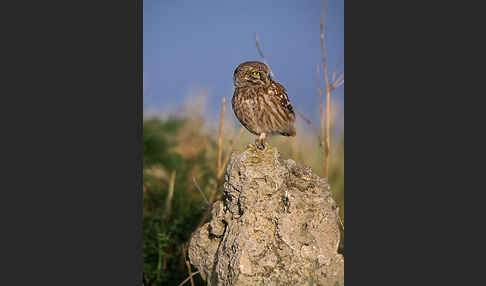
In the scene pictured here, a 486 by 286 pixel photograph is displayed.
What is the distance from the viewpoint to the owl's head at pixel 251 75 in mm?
3301

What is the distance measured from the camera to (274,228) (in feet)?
9.57

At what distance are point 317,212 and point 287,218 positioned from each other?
0.20 metres

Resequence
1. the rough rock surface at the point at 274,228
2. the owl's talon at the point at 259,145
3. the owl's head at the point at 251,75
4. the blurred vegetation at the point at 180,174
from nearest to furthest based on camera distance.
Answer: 1. the rough rock surface at the point at 274,228
2. the owl's talon at the point at 259,145
3. the owl's head at the point at 251,75
4. the blurred vegetation at the point at 180,174

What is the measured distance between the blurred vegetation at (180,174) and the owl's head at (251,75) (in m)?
0.71

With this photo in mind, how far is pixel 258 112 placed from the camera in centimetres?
348

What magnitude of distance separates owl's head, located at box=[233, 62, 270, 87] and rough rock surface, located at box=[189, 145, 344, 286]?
1.75ft

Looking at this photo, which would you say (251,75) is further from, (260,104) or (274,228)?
(274,228)

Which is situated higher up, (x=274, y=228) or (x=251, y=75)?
(x=251, y=75)

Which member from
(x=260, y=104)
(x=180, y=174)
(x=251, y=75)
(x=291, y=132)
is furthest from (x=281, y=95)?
(x=180, y=174)

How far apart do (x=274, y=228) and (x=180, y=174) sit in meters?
2.98

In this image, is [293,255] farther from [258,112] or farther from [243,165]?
[258,112]

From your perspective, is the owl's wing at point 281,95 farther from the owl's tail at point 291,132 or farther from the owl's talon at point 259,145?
the owl's talon at point 259,145

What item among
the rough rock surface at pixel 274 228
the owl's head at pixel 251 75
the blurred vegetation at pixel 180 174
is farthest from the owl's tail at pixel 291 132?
the rough rock surface at pixel 274 228

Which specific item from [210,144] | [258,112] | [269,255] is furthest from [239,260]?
[210,144]
